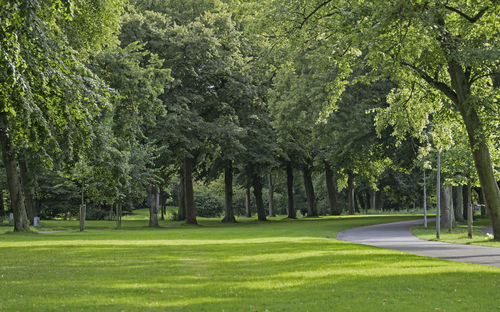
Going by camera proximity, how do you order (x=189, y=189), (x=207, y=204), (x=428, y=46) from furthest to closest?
(x=207, y=204) < (x=189, y=189) < (x=428, y=46)

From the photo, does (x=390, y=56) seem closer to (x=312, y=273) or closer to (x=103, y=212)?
(x=312, y=273)

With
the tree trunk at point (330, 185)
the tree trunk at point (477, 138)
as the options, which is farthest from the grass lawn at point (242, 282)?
the tree trunk at point (330, 185)

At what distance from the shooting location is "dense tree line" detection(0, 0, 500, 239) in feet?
41.3

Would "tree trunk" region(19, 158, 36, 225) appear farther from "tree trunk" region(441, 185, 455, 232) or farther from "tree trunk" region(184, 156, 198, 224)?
"tree trunk" region(441, 185, 455, 232)

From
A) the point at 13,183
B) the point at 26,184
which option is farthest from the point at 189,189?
the point at 13,183

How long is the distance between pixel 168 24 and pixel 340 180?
22.4 m

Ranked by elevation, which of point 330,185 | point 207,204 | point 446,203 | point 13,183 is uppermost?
point 13,183

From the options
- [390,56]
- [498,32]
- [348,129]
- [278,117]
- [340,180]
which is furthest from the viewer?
[340,180]

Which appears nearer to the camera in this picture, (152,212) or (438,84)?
(438,84)

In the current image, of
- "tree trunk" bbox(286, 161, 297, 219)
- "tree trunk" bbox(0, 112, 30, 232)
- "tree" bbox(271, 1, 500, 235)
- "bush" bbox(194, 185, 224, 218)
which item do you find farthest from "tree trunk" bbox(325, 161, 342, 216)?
"tree" bbox(271, 1, 500, 235)

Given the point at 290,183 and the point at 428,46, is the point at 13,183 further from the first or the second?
the point at 290,183

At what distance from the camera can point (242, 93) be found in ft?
145

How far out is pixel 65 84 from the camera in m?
12.0

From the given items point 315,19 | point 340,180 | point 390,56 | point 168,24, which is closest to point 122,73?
point 315,19
